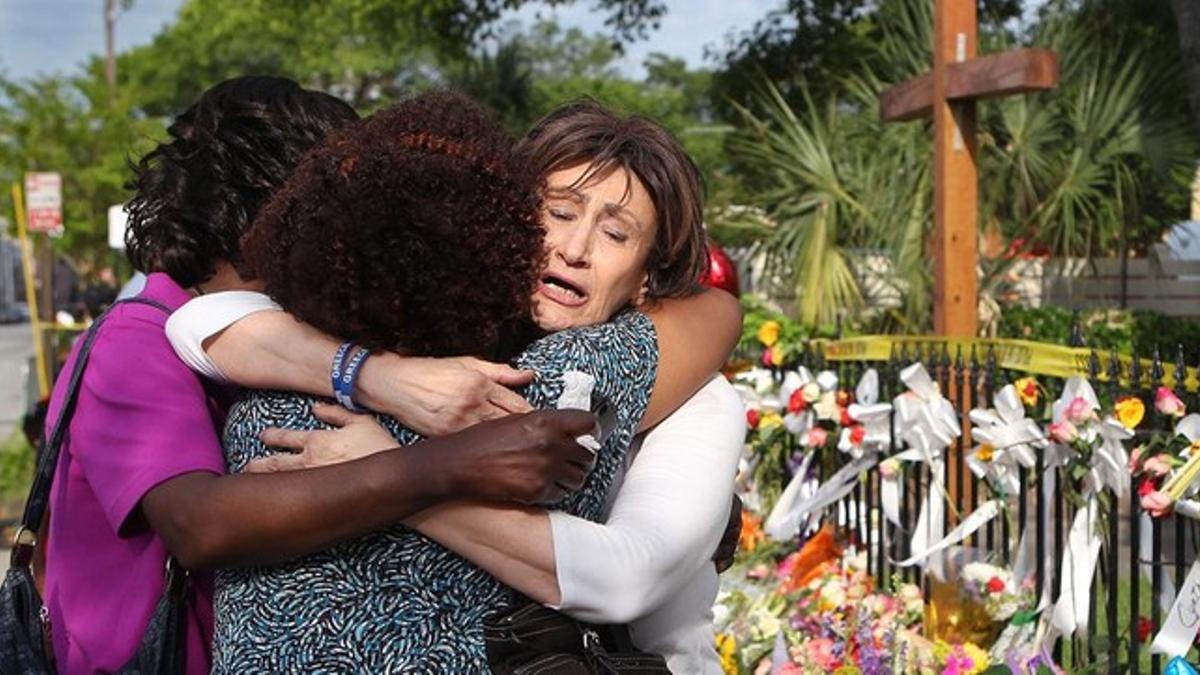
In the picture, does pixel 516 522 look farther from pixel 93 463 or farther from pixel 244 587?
pixel 93 463

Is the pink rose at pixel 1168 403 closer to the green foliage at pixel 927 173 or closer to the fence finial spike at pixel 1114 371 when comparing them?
the fence finial spike at pixel 1114 371

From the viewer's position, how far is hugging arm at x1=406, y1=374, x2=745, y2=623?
1799mm

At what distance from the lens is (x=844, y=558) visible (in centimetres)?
506

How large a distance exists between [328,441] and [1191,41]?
8.46 meters

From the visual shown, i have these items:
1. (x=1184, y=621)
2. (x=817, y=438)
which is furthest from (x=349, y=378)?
(x=817, y=438)

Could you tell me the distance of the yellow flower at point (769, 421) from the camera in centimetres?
534

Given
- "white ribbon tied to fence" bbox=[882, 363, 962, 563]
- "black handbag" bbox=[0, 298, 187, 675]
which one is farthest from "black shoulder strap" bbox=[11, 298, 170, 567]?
"white ribbon tied to fence" bbox=[882, 363, 962, 563]

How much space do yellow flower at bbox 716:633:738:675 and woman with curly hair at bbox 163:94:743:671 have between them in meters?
2.03

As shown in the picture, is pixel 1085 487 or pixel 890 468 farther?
pixel 890 468

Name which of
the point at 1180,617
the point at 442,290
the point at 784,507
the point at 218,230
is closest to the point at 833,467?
the point at 784,507

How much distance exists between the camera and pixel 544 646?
184 cm

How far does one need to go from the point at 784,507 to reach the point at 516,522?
340cm

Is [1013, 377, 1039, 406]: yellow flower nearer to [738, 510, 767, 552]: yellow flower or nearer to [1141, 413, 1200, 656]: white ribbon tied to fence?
[1141, 413, 1200, 656]: white ribbon tied to fence

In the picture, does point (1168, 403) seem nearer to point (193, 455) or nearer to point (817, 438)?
point (817, 438)
